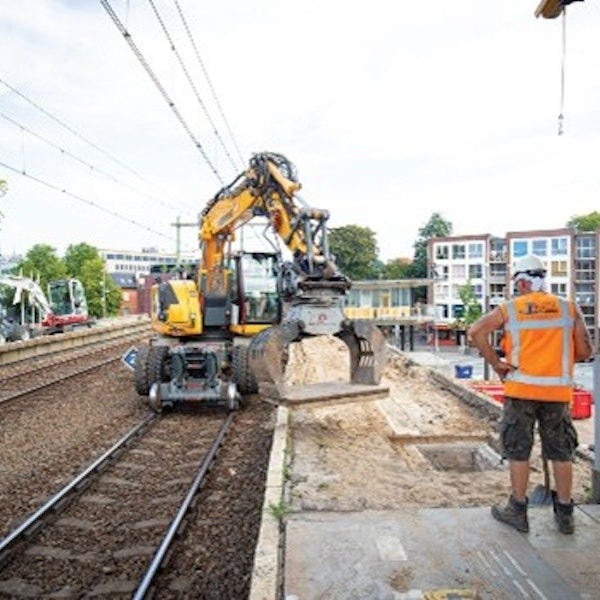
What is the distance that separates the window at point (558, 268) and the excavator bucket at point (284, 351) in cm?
5211

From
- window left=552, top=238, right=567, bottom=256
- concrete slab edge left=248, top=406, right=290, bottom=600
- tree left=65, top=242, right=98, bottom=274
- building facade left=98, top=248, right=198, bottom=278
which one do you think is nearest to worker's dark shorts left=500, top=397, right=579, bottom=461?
concrete slab edge left=248, top=406, right=290, bottom=600

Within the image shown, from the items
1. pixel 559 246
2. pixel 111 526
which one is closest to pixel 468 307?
pixel 559 246

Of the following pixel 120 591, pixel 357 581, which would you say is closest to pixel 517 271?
pixel 357 581

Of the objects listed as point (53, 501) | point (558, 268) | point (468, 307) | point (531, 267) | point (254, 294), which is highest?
point (558, 268)

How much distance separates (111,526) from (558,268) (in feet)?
186

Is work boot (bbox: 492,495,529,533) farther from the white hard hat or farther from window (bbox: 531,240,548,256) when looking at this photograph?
window (bbox: 531,240,548,256)

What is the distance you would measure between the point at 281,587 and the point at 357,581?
465 mm

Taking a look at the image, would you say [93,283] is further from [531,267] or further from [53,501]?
[531,267]

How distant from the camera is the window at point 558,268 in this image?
5678 cm

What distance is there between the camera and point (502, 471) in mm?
6758

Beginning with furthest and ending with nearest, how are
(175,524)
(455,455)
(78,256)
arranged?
(78,256), (455,455), (175,524)

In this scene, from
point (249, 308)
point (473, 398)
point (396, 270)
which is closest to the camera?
point (473, 398)

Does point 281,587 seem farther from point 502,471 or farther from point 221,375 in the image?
point 221,375

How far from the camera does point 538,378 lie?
441cm
